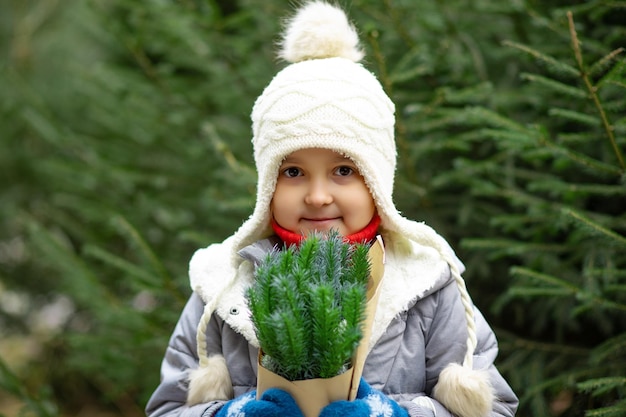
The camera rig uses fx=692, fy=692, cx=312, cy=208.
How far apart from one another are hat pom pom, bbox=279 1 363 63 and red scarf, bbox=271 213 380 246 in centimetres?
53

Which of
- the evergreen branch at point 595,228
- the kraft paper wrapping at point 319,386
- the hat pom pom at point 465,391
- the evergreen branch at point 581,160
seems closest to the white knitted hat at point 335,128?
the hat pom pom at point 465,391

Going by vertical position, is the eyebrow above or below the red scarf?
above

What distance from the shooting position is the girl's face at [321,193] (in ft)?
6.34

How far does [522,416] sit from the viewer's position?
3148 mm

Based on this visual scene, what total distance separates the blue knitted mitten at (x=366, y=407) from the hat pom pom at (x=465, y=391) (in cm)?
15

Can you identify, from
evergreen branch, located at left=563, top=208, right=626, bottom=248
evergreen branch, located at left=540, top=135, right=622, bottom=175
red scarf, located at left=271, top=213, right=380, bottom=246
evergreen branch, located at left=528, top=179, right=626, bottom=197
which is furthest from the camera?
evergreen branch, located at left=528, top=179, right=626, bottom=197

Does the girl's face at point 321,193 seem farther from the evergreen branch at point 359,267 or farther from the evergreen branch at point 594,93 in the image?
the evergreen branch at point 594,93

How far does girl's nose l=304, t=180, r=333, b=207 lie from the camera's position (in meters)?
1.89

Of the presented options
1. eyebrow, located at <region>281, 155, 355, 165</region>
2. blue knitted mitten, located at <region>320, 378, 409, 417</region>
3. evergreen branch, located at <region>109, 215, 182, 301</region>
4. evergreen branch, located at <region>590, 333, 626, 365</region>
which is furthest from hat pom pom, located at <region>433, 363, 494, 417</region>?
evergreen branch, located at <region>109, 215, 182, 301</region>

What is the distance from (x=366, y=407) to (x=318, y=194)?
22.5 inches

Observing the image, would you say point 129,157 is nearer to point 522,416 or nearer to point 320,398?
point 522,416

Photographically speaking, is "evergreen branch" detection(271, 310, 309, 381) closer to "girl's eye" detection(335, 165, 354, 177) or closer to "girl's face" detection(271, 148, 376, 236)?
"girl's face" detection(271, 148, 376, 236)

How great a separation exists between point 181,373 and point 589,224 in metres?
1.46

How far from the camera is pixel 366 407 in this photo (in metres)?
1.69
